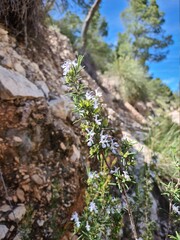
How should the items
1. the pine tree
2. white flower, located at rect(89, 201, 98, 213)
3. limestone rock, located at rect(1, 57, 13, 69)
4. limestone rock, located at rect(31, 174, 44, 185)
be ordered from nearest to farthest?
white flower, located at rect(89, 201, 98, 213) → limestone rock, located at rect(31, 174, 44, 185) → limestone rock, located at rect(1, 57, 13, 69) → the pine tree

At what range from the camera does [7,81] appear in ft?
7.69

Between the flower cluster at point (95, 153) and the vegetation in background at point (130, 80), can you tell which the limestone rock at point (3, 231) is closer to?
the flower cluster at point (95, 153)

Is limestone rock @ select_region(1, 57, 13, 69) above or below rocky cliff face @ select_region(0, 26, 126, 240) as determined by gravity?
above

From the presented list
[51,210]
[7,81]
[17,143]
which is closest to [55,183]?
[51,210]

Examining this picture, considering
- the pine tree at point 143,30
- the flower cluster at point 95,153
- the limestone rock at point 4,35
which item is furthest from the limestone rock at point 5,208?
the pine tree at point 143,30

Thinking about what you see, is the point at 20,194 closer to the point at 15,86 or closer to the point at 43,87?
the point at 15,86

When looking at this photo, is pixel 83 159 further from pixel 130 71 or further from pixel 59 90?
pixel 130 71

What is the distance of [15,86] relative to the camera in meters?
2.38

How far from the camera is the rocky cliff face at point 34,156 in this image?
1.94 metres

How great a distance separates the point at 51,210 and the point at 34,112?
0.83m

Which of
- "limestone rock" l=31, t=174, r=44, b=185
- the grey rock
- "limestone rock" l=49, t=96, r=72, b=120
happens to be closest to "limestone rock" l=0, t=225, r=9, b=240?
"limestone rock" l=31, t=174, r=44, b=185

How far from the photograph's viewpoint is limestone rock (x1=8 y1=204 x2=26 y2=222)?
1.85 m

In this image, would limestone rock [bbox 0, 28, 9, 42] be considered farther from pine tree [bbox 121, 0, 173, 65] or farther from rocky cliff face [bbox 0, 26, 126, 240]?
pine tree [bbox 121, 0, 173, 65]

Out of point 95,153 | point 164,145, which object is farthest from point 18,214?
point 164,145
